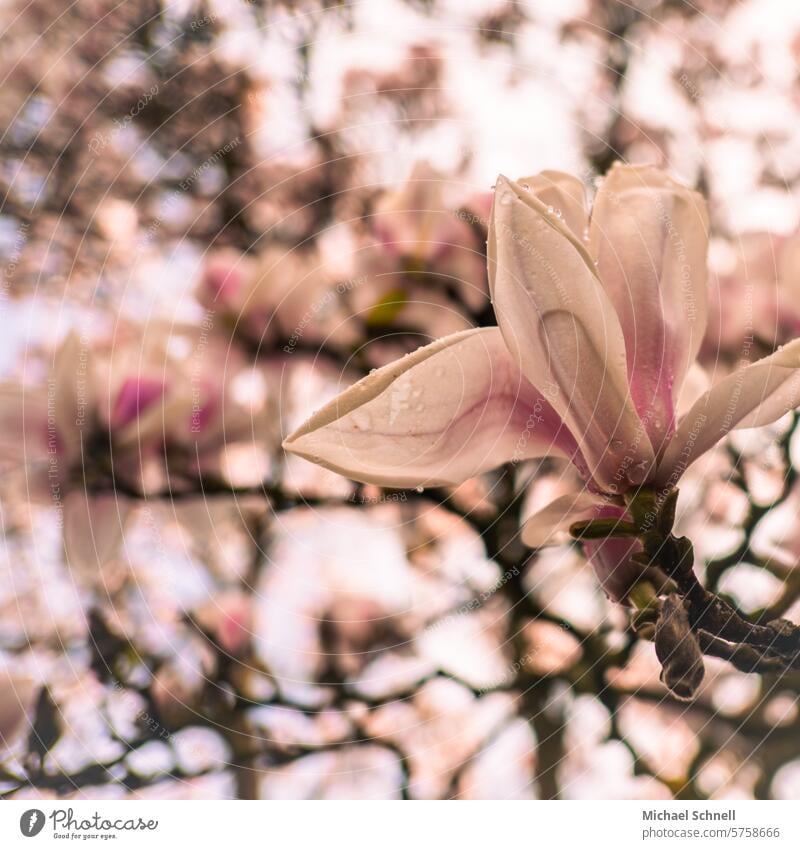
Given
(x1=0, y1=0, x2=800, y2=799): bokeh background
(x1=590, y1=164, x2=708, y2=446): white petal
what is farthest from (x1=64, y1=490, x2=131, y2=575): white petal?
(x1=590, y1=164, x2=708, y2=446): white petal

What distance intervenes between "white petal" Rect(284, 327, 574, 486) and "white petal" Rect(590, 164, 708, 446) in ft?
0.15

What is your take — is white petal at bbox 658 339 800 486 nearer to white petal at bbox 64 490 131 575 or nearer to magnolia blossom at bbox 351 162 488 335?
Result: magnolia blossom at bbox 351 162 488 335

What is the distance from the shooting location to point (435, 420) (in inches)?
12.7

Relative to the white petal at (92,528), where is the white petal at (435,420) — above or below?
above

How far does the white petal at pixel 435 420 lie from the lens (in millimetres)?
310

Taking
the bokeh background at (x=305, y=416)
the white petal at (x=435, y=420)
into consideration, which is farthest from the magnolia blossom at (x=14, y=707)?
the white petal at (x=435, y=420)

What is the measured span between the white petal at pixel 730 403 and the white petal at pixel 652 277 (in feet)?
0.04

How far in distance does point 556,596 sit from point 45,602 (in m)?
0.31

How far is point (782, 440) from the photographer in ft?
1.69

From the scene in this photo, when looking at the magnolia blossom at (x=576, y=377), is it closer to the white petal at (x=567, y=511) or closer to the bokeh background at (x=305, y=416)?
the white petal at (x=567, y=511)

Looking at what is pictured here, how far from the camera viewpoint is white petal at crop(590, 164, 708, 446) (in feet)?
1.16
